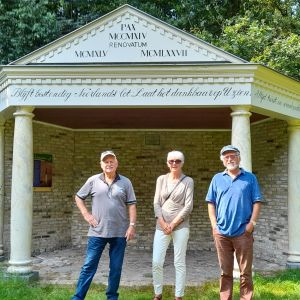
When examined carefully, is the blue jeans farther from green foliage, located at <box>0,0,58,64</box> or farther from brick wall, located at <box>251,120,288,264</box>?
green foliage, located at <box>0,0,58,64</box>

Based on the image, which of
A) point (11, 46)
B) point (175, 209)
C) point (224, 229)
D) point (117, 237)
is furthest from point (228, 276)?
point (11, 46)

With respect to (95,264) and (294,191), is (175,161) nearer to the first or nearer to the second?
(95,264)

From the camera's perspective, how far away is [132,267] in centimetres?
852

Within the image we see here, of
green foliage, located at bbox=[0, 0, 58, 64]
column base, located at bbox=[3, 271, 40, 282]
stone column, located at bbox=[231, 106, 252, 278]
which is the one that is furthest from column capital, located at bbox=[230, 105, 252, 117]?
green foliage, located at bbox=[0, 0, 58, 64]

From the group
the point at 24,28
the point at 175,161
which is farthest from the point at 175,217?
the point at 24,28

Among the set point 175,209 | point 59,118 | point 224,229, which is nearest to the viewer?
point 224,229

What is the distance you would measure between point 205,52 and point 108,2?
8.49 metres

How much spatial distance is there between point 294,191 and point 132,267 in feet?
11.1

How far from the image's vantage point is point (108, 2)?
48.8 ft

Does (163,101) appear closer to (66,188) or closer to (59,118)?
(59,118)

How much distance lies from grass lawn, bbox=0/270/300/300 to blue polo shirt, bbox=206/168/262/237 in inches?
60.8

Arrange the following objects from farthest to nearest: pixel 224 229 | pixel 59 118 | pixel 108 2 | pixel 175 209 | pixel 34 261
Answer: pixel 108 2, pixel 59 118, pixel 34 261, pixel 175 209, pixel 224 229

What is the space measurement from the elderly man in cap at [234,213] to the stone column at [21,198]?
132 inches

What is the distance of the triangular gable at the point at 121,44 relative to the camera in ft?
24.4
